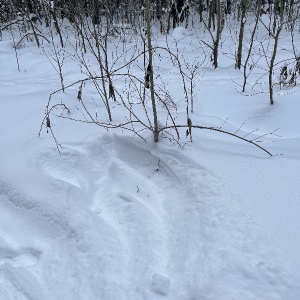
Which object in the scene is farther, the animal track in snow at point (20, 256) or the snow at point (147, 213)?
the animal track in snow at point (20, 256)

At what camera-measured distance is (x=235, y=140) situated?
8.34 feet

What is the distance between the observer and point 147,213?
6.24 ft

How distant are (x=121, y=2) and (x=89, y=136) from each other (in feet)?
30.4

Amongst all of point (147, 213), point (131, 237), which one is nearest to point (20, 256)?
point (131, 237)

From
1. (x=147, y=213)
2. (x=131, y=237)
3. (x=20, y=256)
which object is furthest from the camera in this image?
(x=147, y=213)

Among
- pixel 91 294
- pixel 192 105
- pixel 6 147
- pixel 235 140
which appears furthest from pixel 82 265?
pixel 192 105

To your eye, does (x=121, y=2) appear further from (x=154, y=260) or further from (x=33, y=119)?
(x=154, y=260)

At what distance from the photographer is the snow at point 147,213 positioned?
1433 millimetres

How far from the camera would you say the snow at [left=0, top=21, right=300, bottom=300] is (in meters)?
1.43

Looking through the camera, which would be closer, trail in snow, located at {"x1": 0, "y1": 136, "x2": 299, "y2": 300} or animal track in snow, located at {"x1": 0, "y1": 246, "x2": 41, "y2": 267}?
trail in snow, located at {"x1": 0, "y1": 136, "x2": 299, "y2": 300}

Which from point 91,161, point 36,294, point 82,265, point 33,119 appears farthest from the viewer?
point 33,119

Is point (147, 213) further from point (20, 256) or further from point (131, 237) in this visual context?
point (20, 256)

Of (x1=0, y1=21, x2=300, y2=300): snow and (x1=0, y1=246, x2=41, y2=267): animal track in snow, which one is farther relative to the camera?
(x1=0, y1=246, x2=41, y2=267): animal track in snow

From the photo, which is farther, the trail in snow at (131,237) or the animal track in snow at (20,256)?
the animal track in snow at (20,256)
